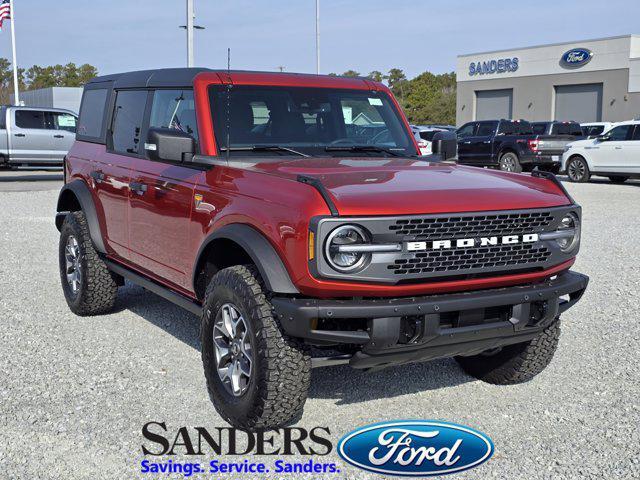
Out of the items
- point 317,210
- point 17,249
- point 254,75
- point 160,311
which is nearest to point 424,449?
point 317,210

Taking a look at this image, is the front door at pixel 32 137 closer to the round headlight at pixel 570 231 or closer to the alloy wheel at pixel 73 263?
the alloy wheel at pixel 73 263

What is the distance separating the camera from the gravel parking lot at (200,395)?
12.9 feet

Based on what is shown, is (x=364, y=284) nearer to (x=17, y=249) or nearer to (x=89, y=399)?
(x=89, y=399)

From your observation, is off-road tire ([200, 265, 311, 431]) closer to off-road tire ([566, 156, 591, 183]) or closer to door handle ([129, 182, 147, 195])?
door handle ([129, 182, 147, 195])

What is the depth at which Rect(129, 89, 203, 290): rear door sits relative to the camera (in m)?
4.87

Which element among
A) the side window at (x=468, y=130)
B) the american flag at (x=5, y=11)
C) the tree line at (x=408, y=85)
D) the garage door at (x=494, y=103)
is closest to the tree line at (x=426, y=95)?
the tree line at (x=408, y=85)

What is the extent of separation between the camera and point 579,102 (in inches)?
1892

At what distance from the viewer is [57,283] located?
805 centimetres

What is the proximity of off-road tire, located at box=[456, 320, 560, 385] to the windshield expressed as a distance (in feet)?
4.95

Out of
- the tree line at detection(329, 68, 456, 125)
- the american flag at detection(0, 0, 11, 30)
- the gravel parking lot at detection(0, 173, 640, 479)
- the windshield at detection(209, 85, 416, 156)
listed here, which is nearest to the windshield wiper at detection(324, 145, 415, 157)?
the windshield at detection(209, 85, 416, 156)

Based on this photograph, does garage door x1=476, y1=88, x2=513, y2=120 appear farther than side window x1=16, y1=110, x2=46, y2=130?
Yes

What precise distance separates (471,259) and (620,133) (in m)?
17.7

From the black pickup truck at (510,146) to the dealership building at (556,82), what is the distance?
23.3m

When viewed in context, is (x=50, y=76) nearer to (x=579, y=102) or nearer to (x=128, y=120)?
(x=579, y=102)
